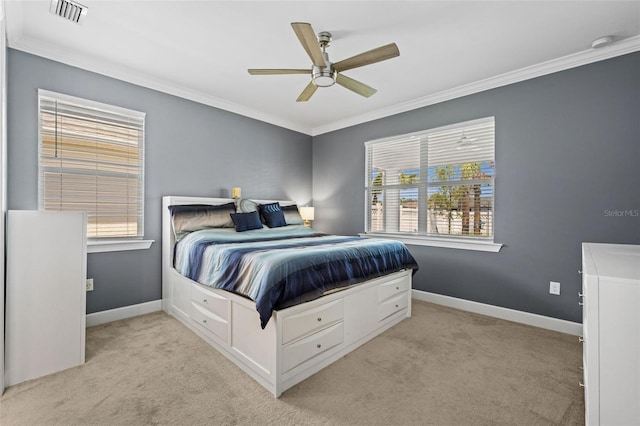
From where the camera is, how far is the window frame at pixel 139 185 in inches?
101

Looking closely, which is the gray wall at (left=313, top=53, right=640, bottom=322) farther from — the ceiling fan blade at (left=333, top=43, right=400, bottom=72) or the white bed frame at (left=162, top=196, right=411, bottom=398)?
the ceiling fan blade at (left=333, top=43, right=400, bottom=72)

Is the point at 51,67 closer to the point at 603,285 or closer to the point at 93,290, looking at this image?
the point at 93,290

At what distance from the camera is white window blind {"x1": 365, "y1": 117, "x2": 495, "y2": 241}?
3.29m

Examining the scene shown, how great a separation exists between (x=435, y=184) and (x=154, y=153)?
328 centimetres

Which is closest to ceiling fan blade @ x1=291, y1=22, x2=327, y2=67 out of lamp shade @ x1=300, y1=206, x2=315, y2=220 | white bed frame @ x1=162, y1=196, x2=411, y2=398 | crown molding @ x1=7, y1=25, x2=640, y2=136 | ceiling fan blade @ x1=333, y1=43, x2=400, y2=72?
ceiling fan blade @ x1=333, y1=43, x2=400, y2=72

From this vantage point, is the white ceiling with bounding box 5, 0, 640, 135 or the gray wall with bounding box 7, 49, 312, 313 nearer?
the white ceiling with bounding box 5, 0, 640, 135

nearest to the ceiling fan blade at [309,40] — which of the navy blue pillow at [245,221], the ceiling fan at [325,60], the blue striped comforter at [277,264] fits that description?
the ceiling fan at [325,60]

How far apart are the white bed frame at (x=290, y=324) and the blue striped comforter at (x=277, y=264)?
10cm

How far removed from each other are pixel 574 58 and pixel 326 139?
312 centimetres

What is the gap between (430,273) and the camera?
3.65 metres

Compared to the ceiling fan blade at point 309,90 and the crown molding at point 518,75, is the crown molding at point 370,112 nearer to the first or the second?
the crown molding at point 518,75

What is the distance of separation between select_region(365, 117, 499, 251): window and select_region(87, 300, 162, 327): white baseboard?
288cm

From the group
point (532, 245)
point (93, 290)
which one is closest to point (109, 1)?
point (93, 290)

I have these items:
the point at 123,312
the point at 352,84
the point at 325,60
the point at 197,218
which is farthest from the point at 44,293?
the point at 352,84
